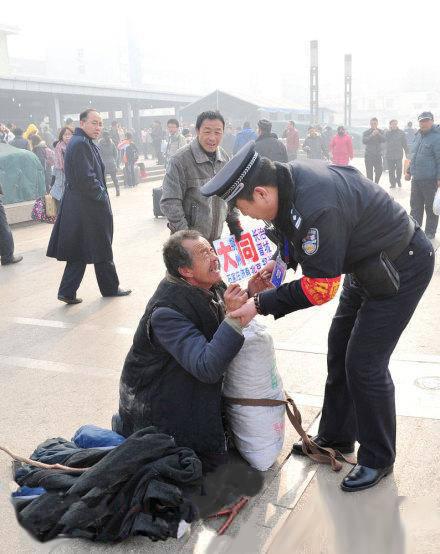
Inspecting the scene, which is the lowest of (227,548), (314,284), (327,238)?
(227,548)

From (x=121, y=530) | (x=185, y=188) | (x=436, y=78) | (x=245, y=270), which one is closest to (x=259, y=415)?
(x=121, y=530)

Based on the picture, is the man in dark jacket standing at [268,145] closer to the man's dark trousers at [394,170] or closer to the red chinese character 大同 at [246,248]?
the man's dark trousers at [394,170]

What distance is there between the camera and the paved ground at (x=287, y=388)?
2332mm

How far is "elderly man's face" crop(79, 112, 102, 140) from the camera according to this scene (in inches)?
211

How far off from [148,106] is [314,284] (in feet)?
101

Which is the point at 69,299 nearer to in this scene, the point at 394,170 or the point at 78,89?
the point at 394,170

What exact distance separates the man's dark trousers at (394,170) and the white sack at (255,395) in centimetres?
1124

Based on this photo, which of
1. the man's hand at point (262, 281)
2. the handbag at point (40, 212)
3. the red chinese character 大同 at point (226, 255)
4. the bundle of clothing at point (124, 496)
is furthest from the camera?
the handbag at point (40, 212)

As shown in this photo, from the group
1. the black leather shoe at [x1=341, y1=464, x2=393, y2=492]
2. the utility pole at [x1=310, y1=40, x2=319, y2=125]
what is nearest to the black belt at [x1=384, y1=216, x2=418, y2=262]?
the black leather shoe at [x1=341, y1=464, x2=393, y2=492]

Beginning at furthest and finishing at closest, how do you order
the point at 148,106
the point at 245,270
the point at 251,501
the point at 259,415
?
the point at 148,106 → the point at 245,270 → the point at 259,415 → the point at 251,501

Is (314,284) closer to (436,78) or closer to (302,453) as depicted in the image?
(302,453)

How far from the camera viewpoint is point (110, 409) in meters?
3.51

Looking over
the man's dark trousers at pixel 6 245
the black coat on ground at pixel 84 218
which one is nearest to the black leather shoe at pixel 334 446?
the black coat on ground at pixel 84 218

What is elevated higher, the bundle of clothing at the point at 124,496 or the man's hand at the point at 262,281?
the man's hand at the point at 262,281
